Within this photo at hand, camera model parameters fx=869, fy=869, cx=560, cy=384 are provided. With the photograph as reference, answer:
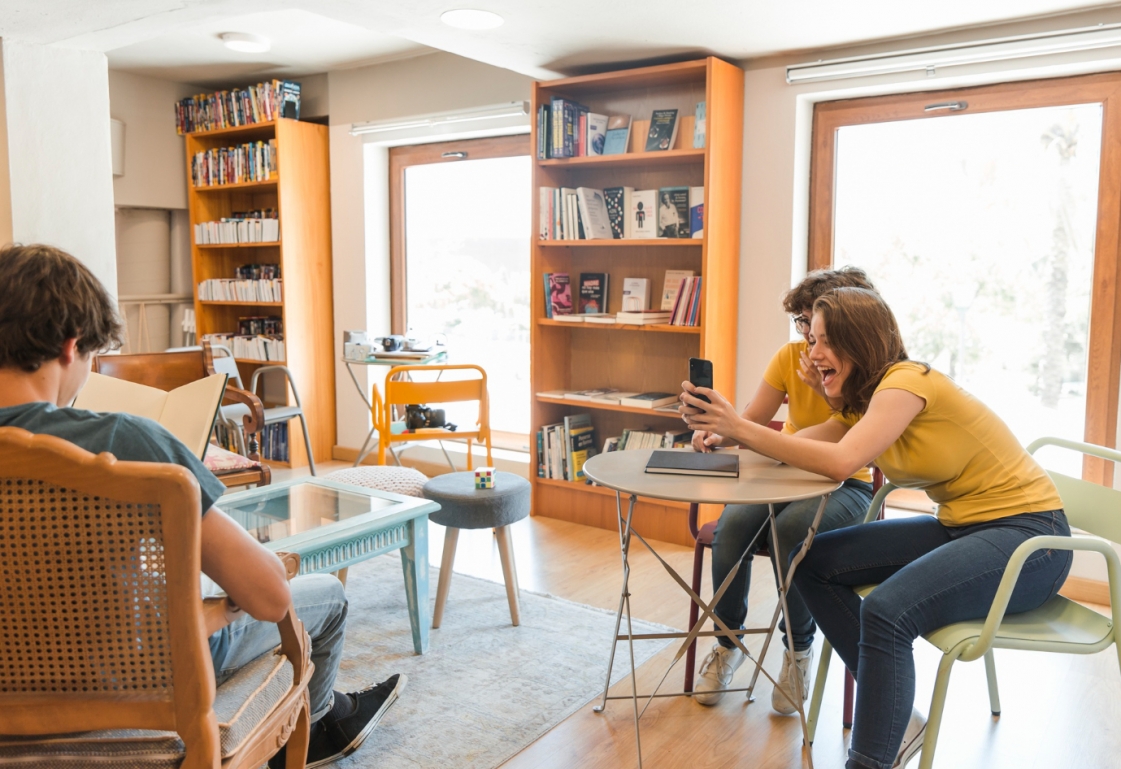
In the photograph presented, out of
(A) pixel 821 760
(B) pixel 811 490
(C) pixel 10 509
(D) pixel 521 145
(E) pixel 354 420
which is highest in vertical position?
(D) pixel 521 145

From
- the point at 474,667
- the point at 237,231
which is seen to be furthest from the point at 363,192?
the point at 474,667

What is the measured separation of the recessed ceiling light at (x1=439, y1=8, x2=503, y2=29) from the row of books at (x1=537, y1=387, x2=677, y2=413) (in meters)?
1.72

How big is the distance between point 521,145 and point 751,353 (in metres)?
1.84

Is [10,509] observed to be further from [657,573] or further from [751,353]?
[751,353]

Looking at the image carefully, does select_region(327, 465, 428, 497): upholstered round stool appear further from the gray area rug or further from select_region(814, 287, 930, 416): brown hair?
select_region(814, 287, 930, 416): brown hair

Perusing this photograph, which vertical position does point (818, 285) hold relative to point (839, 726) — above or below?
above

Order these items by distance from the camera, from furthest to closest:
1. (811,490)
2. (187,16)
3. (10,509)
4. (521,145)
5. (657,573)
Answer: (521,145) → (657,573) → (187,16) → (811,490) → (10,509)

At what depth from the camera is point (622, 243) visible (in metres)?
4.01

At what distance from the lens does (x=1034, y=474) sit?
1.93 metres

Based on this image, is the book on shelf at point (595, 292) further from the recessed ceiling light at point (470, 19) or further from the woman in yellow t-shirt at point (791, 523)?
the woman in yellow t-shirt at point (791, 523)

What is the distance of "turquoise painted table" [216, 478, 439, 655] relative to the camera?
2.39 m

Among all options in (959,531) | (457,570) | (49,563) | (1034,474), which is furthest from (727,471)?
(457,570)

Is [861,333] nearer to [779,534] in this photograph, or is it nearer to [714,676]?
[779,534]

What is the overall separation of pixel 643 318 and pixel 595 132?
919 millimetres
